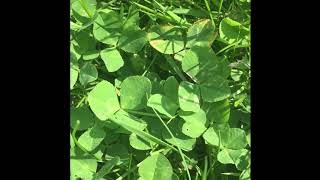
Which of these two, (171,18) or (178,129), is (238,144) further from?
(171,18)

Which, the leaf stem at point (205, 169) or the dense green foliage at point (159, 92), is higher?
the dense green foliage at point (159, 92)

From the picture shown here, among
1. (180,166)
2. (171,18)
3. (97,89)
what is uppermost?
(171,18)

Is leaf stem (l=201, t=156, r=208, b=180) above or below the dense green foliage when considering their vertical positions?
below

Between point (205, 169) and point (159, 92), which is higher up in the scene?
point (159, 92)

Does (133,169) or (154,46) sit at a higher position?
(154,46)
